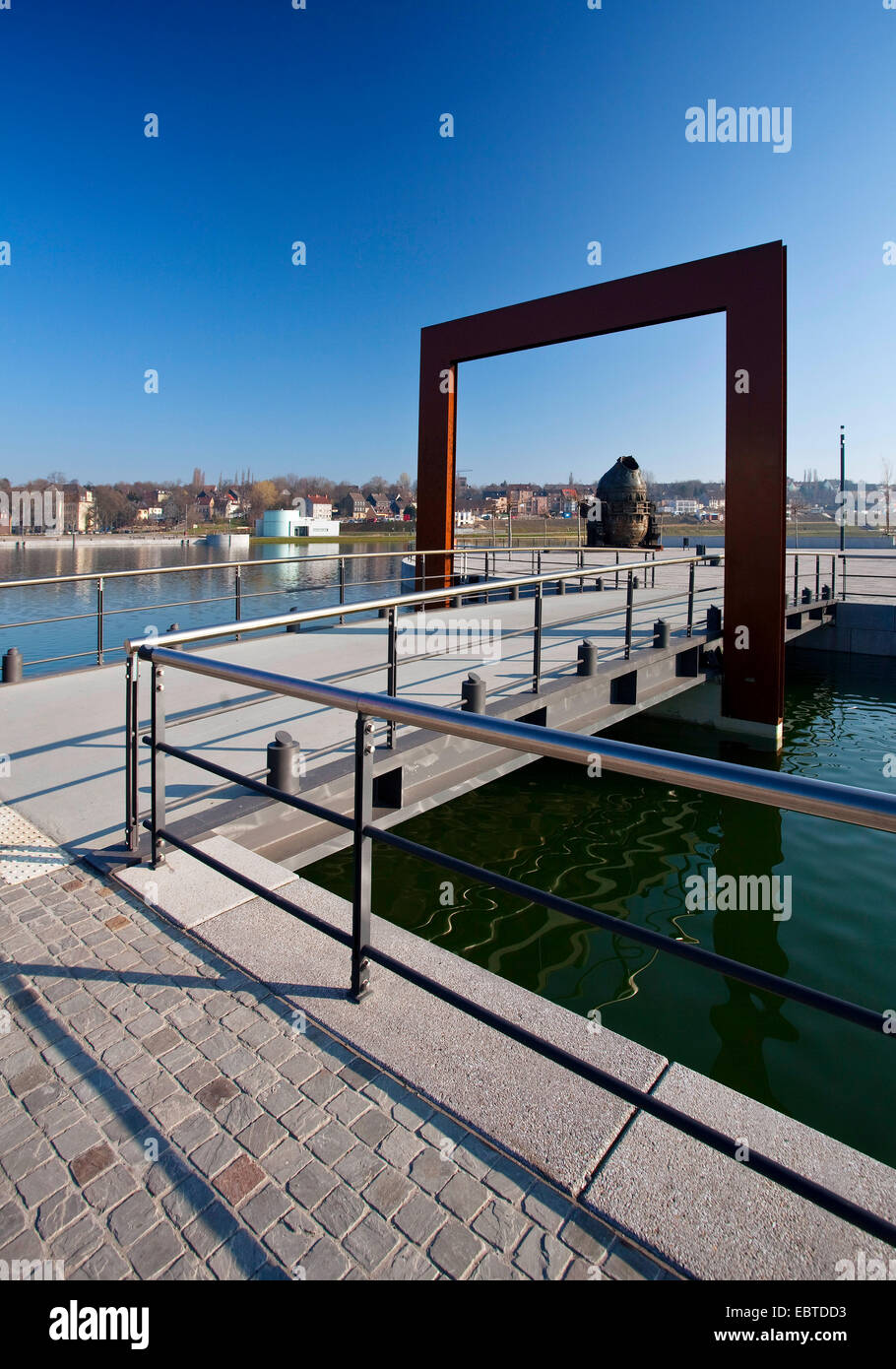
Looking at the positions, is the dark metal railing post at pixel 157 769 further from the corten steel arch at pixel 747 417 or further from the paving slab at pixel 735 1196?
the corten steel arch at pixel 747 417

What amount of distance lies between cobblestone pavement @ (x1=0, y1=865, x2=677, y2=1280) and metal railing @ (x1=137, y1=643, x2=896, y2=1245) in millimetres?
262

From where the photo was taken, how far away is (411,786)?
5.23 metres

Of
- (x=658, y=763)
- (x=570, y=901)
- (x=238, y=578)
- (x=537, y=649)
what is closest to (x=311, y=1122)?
(x=570, y=901)

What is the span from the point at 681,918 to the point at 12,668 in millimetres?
6276

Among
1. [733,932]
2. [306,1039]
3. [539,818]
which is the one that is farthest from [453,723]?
[539,818]

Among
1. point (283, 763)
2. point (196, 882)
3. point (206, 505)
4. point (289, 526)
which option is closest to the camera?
point (196, 882)

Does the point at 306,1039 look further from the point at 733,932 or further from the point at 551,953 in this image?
the point at 733,932

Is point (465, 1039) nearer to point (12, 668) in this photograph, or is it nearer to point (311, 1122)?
point (311, 1122)

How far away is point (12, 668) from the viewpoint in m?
7.28

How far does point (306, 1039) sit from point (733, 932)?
3.92 meters

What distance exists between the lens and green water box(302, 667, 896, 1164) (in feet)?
12.6

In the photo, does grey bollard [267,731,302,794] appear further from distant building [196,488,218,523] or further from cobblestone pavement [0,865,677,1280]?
distant building [196,488,218,523]

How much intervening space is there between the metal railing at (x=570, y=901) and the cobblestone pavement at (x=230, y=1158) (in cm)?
26

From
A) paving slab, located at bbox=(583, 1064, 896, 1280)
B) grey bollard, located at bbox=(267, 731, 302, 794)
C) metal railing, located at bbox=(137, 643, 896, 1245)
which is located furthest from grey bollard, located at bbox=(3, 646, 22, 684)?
paving slab, located at bbox=(583, 1064, 896, 1280)
